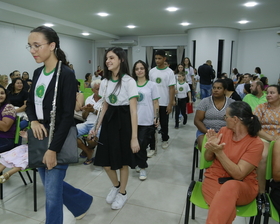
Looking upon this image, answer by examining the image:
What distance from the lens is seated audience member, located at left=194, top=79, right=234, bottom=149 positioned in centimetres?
266

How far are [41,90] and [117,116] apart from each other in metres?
0.73

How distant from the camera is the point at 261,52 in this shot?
1088 centimetres

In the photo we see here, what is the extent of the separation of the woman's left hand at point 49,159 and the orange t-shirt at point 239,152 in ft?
3.68

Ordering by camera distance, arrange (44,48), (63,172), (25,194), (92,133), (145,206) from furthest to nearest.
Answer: (25,194) → (145,206) → (92,133) → (63,172) → (44,48)

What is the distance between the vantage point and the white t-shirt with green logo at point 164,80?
11.9 ft

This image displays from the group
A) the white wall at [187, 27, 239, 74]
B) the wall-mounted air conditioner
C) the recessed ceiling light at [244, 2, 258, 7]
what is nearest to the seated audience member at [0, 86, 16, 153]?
the recessed ceiling light at [244, 2, 258, 7]

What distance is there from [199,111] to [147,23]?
703 cm

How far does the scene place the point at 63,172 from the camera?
152cm

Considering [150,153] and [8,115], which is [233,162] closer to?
[150,153]

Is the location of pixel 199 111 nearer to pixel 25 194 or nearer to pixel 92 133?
pixel 92 133

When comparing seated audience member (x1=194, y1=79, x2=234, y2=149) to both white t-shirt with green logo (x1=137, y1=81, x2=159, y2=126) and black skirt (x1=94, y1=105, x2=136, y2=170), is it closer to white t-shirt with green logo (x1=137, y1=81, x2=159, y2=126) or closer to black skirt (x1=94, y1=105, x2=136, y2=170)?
white t-shirt with green logo (x1=137, y1=81, x2=159, y2=126)

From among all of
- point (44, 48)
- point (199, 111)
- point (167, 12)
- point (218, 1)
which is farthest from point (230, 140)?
point (167, 12)

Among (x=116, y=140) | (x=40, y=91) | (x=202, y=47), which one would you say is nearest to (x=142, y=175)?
(x=116, y=140)

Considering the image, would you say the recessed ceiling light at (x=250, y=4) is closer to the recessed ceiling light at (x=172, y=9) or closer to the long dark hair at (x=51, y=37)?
the recessed ceiling light at (x=172, y=9)
